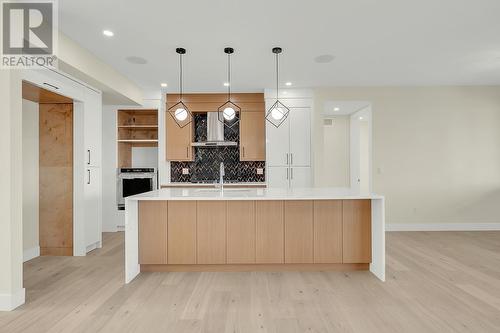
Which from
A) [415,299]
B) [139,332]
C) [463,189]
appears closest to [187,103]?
[139,332]

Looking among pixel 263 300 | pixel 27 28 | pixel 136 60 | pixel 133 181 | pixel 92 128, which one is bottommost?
pixel 263 300

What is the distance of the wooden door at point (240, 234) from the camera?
127 inches

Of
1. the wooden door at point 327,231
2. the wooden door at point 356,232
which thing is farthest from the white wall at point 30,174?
the wooden door at point 356,232

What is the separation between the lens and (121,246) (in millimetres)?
4406

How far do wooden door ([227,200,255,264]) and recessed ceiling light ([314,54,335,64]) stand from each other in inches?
91.2

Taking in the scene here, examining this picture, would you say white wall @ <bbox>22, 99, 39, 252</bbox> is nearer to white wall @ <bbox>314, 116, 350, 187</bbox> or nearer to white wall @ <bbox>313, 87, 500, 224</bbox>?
white wall @ <bbox>313, 87, 500, 224</bbox>

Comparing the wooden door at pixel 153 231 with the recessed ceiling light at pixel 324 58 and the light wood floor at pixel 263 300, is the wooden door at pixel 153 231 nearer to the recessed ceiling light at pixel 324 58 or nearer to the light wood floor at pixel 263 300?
the light wood floor at pixel 263 300

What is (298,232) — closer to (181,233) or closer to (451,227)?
(181,233)

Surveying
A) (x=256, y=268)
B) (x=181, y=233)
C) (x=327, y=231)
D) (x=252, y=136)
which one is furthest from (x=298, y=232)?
(x=252, y=136)

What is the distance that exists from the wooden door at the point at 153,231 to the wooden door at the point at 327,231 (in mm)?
1744

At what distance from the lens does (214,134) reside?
5637 millimetres

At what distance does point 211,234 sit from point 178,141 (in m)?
2.88

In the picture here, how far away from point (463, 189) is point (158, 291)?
5609mm

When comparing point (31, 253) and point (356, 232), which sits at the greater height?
point (356, 232)
